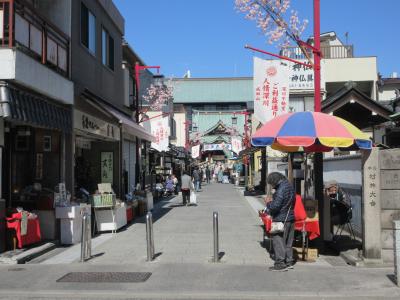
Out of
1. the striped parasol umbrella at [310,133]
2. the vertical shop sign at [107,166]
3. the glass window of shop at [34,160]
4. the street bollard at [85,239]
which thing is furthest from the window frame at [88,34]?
the striped parasol umbrella at [310,133]

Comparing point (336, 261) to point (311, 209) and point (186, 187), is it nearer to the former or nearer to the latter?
point (311, 209)

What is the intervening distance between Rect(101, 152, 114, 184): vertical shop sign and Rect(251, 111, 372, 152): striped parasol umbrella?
10.0 m

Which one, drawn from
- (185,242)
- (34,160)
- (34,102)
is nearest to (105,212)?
(34,160)

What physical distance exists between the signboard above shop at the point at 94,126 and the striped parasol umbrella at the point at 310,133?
585 cm

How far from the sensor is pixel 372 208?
9531 mm

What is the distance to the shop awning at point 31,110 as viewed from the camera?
957 cm

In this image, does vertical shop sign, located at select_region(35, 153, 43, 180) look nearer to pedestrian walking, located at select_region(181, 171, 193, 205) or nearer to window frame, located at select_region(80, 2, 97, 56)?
window frame, located at select_region(80, 2, 97, 56)

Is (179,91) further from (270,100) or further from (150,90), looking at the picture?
(270,100)

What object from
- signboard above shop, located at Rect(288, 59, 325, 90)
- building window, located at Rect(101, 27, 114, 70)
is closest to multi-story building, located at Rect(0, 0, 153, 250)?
building window, located at Rect(101, 27, 114, 70)

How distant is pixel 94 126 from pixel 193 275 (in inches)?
320

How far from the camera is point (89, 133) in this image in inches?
613

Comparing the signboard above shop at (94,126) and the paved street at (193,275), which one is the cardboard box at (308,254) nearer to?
the paved street at (193,275)

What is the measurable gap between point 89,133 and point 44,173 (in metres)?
2.41

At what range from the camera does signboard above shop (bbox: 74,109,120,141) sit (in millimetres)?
14164
